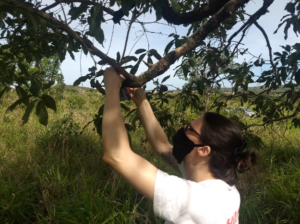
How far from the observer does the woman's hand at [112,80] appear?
85 centimetres

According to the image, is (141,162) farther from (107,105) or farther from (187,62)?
(187,62)

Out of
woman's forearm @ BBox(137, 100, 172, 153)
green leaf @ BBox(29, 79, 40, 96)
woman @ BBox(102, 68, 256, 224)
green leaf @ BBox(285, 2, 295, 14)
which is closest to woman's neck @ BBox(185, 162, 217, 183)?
woman @ BBox(102, 68, 256, 224)

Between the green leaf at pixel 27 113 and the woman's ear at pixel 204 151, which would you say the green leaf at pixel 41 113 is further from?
the woman's ear at pixel 204 151

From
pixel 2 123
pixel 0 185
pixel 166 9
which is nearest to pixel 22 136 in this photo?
pixel 2 123

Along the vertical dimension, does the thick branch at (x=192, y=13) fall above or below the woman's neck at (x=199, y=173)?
above

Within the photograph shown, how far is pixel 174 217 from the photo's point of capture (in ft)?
2.46

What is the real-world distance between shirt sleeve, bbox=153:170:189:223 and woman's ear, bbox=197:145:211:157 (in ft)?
0.68

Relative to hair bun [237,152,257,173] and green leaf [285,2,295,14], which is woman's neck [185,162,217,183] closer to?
hair bun [237,152,257,173]

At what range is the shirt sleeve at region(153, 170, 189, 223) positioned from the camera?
0.74 meters

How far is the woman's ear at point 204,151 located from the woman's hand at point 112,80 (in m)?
0.42

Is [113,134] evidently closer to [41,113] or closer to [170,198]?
[170,198]

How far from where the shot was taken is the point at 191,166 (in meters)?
0.96

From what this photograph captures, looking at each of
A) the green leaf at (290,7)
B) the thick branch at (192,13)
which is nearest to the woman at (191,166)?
the thick branch at (192,13)

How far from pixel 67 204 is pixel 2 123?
2805 mm
